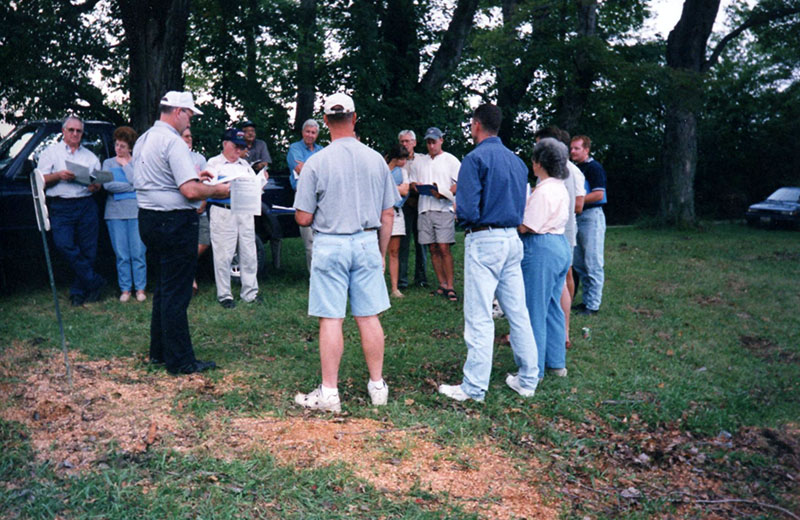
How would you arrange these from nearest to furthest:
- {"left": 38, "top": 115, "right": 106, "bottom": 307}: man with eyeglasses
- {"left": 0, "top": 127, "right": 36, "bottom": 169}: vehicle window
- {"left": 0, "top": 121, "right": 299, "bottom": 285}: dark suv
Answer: {"left": 38, "top": 115, "right": 106, "bottom": 307}: man with eyeglasses, {"left": 0, "top": 121, "right": 299, "bottom": 285}: dark suv, {"left": 0, "top": 127, "right": 36, "bottom": 169}: vehicle window

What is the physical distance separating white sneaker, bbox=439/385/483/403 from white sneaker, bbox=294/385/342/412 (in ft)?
2.77

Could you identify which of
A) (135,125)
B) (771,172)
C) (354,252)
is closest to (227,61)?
(135,125)

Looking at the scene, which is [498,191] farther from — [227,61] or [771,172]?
[771,172]

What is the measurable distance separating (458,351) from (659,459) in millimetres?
2378

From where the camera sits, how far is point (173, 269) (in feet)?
18.1

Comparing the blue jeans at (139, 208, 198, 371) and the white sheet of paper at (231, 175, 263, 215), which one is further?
the white sheet of paper at (231, 175, 263, 215)

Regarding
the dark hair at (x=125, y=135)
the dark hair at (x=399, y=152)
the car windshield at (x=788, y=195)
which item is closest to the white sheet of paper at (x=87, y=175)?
the dark hair at (x=125, y=135)

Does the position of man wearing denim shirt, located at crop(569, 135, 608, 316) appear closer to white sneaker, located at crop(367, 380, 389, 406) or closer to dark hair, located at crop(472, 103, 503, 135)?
dark hair, located at crop(472, 103, 503, 135)

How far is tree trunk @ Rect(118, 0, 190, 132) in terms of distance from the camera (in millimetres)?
10414

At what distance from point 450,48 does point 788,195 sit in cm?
1556

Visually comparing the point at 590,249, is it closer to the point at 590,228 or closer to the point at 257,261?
the point at 590,228

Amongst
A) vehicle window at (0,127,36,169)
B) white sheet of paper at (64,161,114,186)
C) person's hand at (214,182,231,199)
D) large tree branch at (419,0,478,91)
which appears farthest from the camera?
large tree branch at (419,0,478,91)

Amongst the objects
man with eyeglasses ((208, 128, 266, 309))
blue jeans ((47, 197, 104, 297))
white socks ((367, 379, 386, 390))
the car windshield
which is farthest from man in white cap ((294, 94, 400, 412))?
the car windshield

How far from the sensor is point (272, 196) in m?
10.0
